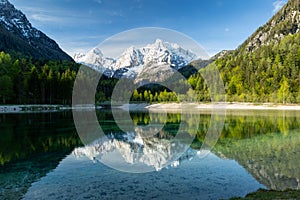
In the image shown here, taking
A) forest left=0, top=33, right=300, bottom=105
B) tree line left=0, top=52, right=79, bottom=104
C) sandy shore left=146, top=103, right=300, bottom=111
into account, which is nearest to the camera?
tree line left=0, top=52, right=79, bottom=104

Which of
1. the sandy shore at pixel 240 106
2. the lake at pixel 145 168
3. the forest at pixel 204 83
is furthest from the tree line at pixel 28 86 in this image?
the lake at pixel 145 168

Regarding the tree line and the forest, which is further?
the forest

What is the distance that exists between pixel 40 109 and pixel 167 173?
67271mm

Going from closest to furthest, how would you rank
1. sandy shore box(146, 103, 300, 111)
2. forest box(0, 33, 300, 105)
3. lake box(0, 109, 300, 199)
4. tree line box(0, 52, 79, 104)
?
lake box(0, 109, 300, 199), tree line box(0, 52, 79, 104), sandy shore box(146, 103, 300, 111), forest box(0, 33, 300, 105)

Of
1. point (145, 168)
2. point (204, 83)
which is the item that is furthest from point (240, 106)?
point (145, 168)

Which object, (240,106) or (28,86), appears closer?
(28,86)

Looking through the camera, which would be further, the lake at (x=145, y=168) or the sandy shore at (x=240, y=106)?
the sandy shore at (x=240, y=106)

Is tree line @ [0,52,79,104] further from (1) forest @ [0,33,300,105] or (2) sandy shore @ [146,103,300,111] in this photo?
(2) sandy shore @ [146,103,300,111]

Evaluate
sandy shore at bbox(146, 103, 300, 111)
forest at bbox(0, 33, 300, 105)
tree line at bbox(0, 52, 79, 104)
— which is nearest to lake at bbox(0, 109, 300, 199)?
tree line at bbox(0, 52, 79, 104)

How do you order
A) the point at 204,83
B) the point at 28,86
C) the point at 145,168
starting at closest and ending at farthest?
the point at 145,168 < the point at 28,86 < the point at 204,83

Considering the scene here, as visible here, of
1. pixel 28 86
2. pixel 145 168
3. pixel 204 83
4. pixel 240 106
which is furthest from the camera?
pixel 204 83

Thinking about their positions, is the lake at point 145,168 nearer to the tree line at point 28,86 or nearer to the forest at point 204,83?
the tree line at point 28,86

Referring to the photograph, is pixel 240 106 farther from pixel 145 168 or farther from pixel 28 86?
pixel 145 168

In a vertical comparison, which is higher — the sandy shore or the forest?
the forest
